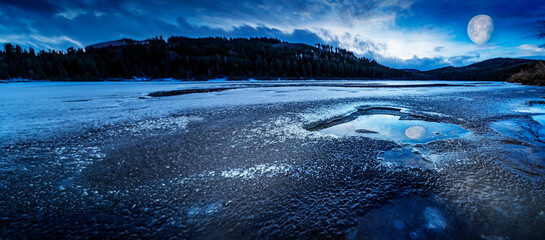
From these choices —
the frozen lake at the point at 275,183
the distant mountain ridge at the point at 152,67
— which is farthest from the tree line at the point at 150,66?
the frozen lake at the point at 275,183

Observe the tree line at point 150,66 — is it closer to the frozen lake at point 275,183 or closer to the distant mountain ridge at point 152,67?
the distant mountain ridge at point 152,67

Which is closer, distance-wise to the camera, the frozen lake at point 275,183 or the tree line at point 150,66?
the frozen lake at point 275,183

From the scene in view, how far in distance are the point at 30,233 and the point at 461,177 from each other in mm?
4429

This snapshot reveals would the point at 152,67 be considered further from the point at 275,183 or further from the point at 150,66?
the point at 275,183

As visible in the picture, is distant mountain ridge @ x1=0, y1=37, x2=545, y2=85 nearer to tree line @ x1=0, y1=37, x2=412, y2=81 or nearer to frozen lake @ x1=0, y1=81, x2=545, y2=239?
tree line @ x1=0, y1=37, x2=412, y2=81

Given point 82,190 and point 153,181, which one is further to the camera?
point 153,181

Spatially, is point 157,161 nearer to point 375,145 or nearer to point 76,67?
point 375,145

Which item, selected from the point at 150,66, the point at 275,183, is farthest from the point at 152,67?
the point at 275,183

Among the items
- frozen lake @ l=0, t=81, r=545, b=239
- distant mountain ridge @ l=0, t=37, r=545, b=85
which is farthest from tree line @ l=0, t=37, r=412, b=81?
frozen lake @ l=0, t=81, r=545, b=239

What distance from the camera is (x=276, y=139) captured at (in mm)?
4023

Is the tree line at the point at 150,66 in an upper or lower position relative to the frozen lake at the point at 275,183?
upper

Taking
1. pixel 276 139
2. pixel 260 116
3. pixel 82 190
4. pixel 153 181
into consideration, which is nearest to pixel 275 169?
pixel 276 139

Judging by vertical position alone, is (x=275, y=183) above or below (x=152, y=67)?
below

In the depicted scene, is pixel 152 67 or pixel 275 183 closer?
pixel 275 183
